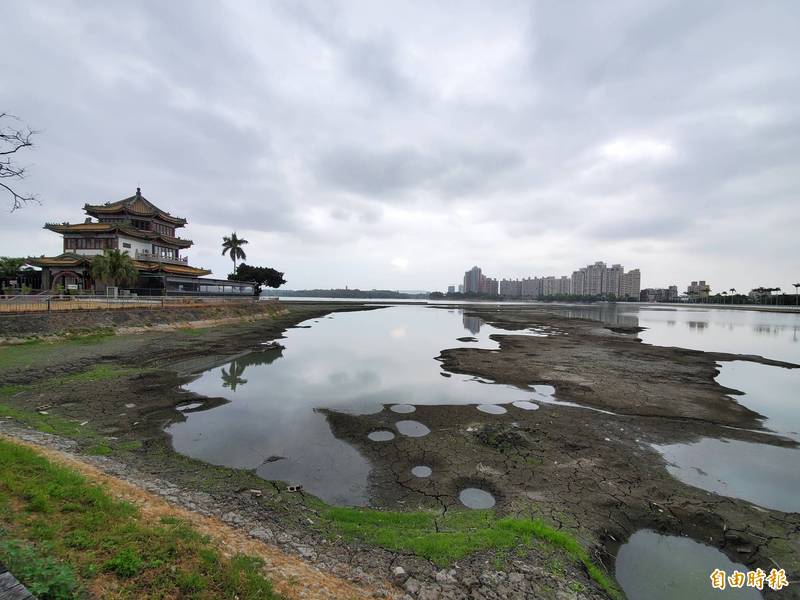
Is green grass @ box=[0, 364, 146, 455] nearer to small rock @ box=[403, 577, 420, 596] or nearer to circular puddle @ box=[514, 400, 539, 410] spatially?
small rock @ box=[403, 577, 420, 596]

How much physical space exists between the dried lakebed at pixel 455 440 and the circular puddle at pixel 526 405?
6.5 inches

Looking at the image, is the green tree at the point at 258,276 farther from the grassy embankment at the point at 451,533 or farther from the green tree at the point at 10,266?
the grassy embankment at the point at 451,533

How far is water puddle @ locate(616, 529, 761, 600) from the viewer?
21.7 feet

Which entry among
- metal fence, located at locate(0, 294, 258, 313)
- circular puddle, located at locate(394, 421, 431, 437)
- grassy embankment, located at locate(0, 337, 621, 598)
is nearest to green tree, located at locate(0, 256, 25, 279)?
metal fence, located at locate(0, 294, 258, 313)

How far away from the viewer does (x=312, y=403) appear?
1725 cm

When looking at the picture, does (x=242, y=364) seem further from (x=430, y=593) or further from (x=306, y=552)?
(x=430, y=593)

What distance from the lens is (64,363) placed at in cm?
2100

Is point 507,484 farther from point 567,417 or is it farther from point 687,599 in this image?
point 567,417

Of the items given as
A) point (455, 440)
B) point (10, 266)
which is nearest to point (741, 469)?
point (455, 440)

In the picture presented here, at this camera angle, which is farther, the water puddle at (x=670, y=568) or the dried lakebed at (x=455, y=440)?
the dried lakebed at (x=455, y=440)

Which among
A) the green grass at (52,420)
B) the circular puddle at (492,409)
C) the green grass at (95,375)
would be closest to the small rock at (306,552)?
the green grass at (52,420)

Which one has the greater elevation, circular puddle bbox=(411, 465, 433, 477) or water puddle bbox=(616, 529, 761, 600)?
circular puddle bbox=(411, 465, 433, 477)

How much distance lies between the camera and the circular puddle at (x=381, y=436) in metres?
12.9

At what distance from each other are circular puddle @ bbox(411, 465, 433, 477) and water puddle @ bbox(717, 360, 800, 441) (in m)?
15.6
